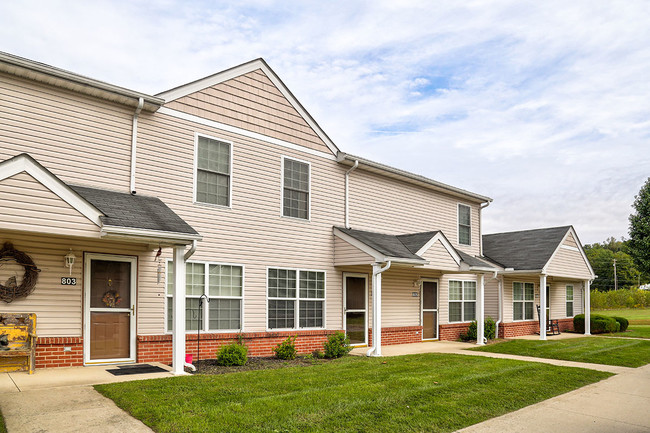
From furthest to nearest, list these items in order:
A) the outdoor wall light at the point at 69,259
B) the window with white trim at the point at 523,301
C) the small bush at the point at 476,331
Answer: the window with white trim at the point at 523,301 → the small bush at the point at 476,331 → the outdoor wall light at the point at 69,259

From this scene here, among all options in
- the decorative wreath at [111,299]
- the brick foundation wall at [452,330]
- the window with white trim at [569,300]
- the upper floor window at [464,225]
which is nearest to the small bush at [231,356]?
the decorative wreath at [111,299]

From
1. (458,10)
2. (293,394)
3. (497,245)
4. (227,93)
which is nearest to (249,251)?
(227,93)

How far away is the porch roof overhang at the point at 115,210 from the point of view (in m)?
7.92

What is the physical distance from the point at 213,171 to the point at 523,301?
15.8 meters

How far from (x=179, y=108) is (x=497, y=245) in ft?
55.3

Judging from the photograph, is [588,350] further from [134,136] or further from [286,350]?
[134,136]

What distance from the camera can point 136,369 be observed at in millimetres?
9508

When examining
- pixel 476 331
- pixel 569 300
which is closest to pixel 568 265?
pixel 569 300

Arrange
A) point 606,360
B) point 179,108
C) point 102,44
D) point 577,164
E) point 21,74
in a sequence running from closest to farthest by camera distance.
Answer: point 21,74
point 179,108
point 606,360
point 102,44
point 577,164

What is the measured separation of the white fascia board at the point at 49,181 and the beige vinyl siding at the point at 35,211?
0.18 ft

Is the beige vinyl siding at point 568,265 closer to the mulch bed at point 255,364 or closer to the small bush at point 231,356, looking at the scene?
the mulch bed at point 255,364

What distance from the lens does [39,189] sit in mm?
7977

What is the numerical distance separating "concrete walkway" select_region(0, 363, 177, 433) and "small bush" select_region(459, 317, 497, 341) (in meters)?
12.7

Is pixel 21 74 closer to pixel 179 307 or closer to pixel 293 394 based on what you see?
pixel 179 307
